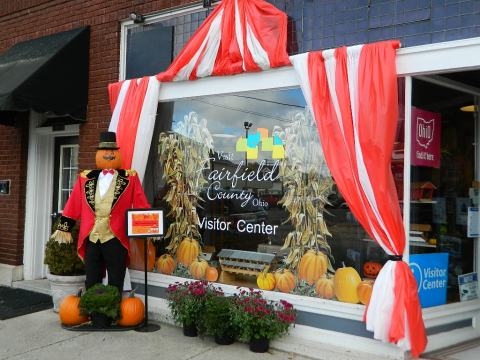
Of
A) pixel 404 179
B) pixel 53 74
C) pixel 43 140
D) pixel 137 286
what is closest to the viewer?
pixel 404 179

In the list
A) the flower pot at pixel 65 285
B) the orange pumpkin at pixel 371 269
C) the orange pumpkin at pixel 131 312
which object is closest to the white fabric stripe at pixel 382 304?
the orange pumpkin at pixel 371 269

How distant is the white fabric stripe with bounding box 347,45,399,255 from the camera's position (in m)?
4.29

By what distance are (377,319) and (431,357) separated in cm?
66

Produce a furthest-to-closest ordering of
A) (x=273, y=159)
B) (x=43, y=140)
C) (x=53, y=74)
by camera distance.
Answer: (x=43, y=140), (x=53, y=74), (x=273, y=159)

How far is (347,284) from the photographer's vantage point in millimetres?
4699

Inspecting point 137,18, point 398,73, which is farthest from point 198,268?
point 137,18

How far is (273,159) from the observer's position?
5246 millimetres

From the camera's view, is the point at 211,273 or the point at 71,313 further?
the point at 211,273

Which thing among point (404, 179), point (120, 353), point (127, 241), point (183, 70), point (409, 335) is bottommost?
point (120, 353)

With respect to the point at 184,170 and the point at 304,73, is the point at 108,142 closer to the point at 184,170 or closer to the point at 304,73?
the point at 184,170

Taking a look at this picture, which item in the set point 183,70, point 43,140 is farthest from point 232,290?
point 43,140

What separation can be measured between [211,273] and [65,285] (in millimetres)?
1730

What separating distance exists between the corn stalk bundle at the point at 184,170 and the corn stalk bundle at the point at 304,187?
1052 mm

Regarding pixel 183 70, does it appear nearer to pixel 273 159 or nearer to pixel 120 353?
pixel 273 159
